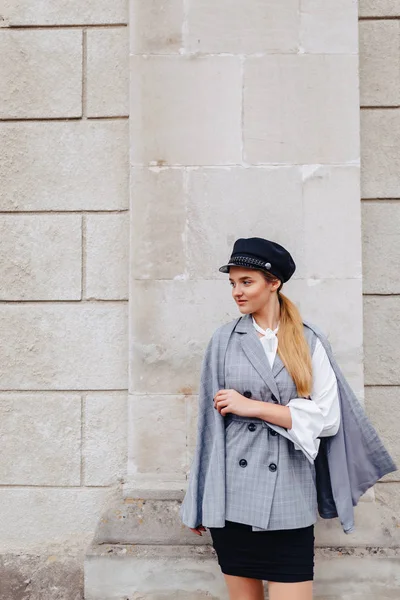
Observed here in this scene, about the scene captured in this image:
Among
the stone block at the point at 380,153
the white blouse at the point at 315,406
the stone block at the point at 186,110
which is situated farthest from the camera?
the stone block at the point at 380,153

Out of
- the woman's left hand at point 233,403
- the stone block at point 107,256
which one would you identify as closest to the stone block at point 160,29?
the stone block at point 107,256

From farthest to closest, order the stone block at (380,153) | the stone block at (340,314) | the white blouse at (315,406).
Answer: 1. the stone block at (380,153)
2. the stone block at (340,314)
3. the white blouse at (315,406)

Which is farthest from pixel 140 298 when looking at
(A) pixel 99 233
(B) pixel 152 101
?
(B) pixel 152 101

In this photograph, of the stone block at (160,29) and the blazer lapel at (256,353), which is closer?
the blazer lapel at (256,353)

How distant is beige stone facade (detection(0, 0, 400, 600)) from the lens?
11.1 feet

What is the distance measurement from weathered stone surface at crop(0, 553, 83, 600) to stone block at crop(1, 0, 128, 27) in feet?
11.4

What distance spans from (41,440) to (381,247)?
2.54 m

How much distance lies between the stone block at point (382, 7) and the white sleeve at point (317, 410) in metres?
2.49

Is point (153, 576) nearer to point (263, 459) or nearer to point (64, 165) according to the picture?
point (263, 459)

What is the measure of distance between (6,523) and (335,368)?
2.42 meters

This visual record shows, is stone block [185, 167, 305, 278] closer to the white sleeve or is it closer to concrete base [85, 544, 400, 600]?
the white sleeve

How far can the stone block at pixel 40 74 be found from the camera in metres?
3.85

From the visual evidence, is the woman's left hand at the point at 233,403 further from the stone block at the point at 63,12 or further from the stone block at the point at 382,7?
the stone block at the point at 382,7

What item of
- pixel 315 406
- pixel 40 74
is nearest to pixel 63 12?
pixel 40 74
